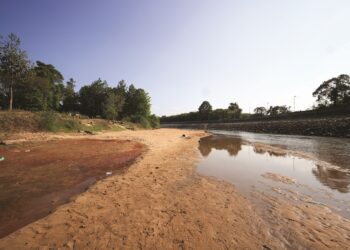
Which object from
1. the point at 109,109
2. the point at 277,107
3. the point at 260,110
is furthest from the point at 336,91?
the point at 109,109

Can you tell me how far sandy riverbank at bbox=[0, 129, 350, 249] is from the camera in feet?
10.5

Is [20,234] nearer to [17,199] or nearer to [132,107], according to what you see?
[17,199]

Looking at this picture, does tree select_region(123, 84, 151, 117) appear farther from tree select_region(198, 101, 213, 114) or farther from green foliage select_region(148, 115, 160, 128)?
tree select_region(198, 101, 213, 114)

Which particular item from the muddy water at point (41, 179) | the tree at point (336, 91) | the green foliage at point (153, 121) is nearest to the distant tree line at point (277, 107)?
the tree at point (336, 91)

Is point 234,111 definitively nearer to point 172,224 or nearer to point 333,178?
point 333,178

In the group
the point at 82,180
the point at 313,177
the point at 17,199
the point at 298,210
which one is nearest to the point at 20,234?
the point at 17,199

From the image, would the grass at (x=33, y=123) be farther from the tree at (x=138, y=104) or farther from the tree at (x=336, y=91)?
the tree at (x=336, y=91)

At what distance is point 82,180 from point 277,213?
6.20 meters

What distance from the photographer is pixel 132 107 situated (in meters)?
53.9

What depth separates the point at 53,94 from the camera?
132 feet

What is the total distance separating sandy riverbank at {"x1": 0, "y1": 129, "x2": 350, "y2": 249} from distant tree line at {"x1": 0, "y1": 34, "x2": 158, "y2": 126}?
27543mm

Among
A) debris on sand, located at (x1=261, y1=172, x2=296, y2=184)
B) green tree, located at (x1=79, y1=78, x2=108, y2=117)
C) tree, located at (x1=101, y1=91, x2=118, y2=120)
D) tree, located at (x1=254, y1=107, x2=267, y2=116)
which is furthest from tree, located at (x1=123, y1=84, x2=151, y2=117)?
tree, located at (x1=254, y1=107, x2=267, y2=116)

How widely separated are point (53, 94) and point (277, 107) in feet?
351

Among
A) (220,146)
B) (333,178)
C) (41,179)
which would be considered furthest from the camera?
(220,146)
